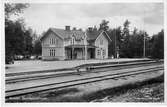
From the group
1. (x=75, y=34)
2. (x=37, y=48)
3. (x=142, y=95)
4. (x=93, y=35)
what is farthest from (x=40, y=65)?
(x=142, y=95)

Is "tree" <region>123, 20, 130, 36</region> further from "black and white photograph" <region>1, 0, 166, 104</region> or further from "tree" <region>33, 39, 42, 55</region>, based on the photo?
"tree" <region>33, 39, 42, 55</region>

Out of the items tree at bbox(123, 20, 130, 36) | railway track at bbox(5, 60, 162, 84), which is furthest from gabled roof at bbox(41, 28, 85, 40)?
tree at bbox(123, 20, 130, 36)

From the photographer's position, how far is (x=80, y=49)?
2.98m

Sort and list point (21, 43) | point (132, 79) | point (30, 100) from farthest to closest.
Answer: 1. point (132, 79)
2. point (21, 43)
3. point (30, 100)

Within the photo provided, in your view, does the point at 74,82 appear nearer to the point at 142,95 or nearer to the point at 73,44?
the point at 73,44

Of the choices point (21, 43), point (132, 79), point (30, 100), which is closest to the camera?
point (30, 100)

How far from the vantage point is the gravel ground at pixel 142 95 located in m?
2.60

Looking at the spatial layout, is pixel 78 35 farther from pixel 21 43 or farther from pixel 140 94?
pixel 140 94

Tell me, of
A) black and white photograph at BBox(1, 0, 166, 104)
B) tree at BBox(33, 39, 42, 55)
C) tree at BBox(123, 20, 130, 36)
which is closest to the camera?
black and white photograph at BBox(1, 0, 166, 104)

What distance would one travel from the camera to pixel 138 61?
3.10 metres

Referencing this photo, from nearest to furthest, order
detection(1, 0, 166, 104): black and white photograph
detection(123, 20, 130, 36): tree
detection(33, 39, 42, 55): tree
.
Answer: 1. detection(1, 0, 166, 104): black and white photograph
2. detection(33, 39, 42, 55): tree
3. detection(123, 20, 130, 36): tree

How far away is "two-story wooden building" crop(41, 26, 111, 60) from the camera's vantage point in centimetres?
279
